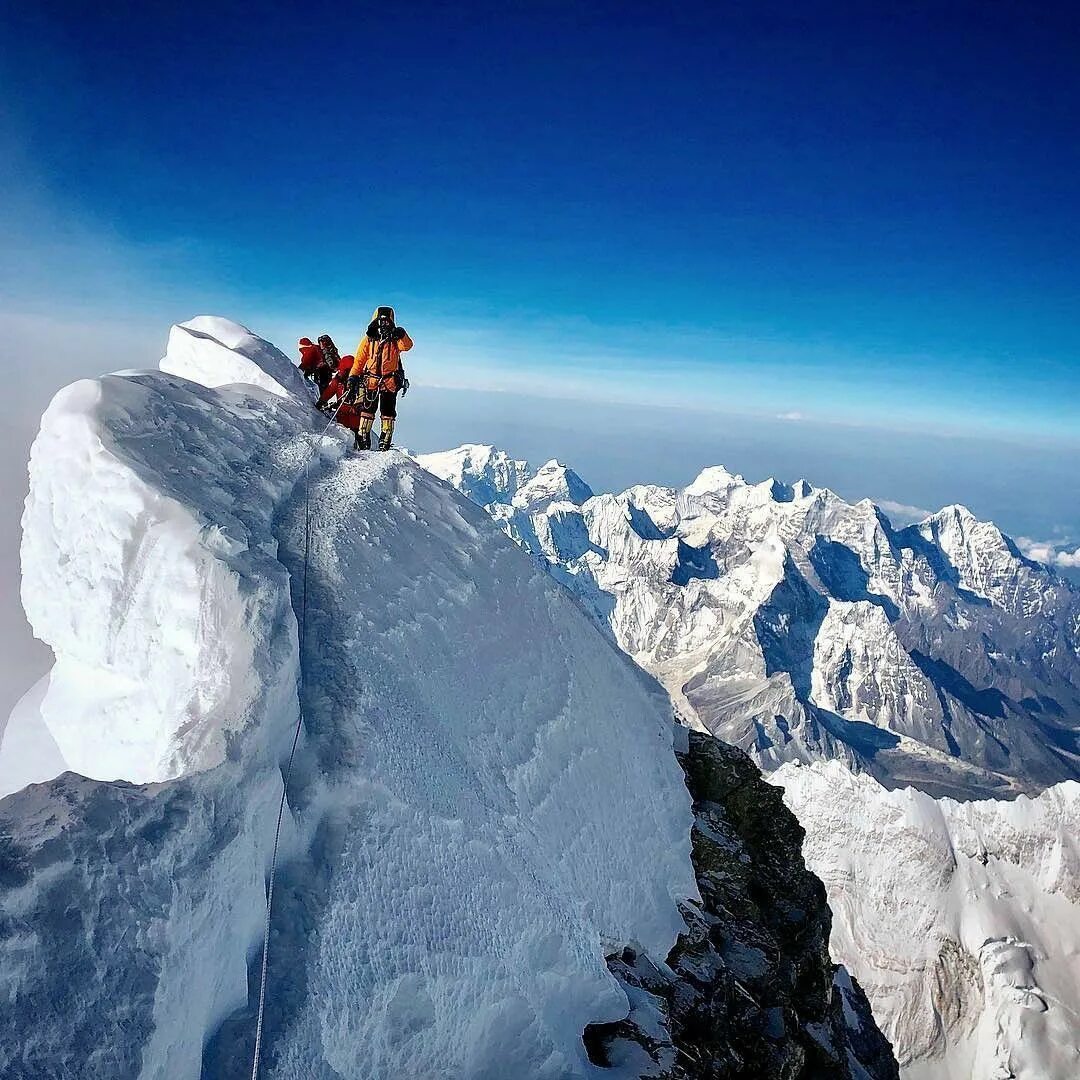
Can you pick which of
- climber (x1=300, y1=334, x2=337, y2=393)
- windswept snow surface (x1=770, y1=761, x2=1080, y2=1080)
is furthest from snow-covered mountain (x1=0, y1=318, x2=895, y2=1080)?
windswept snow surface (x1=770, y1=761, x2=1080, y2=1080)

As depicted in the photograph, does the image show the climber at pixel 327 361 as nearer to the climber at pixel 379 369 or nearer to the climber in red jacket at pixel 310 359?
the climber in red jacket at pixel 310 359

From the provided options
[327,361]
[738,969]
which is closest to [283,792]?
[738,969]

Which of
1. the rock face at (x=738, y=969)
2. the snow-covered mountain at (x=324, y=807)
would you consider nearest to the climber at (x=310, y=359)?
the snow-covered mountain at (x=324, y=807)

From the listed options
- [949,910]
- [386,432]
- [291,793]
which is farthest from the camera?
[949,910]

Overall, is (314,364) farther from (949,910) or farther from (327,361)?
(949,910)

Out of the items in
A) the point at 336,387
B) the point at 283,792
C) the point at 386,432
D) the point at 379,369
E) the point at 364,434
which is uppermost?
the point at 379,369

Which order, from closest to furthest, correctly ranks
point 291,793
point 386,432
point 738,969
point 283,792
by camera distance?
point 283,792, point 291,793, point 738,969, point 386,432
